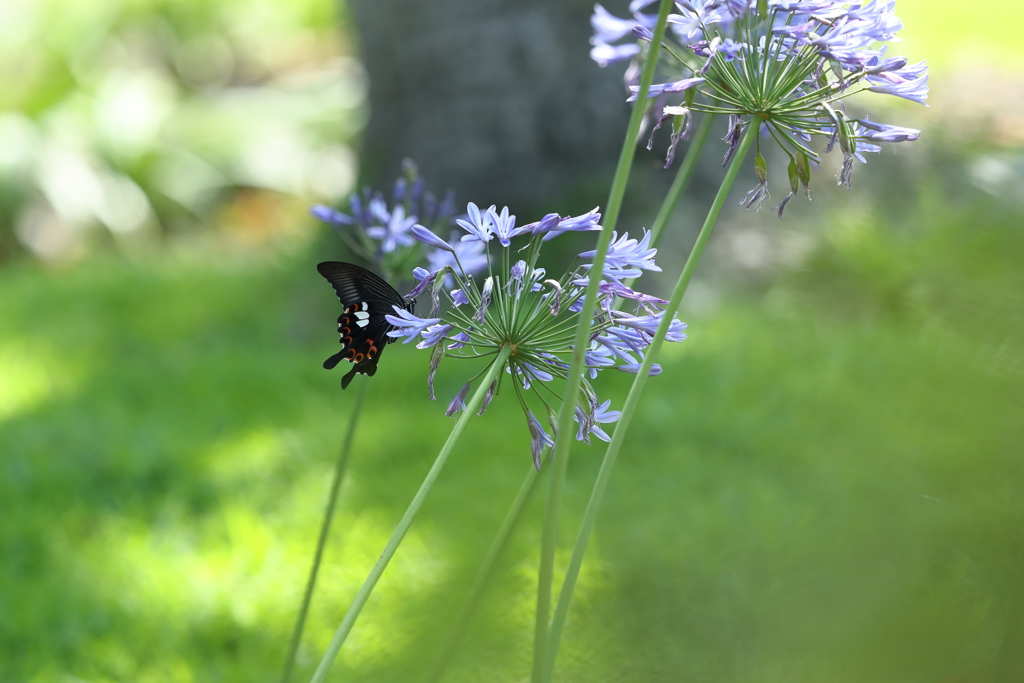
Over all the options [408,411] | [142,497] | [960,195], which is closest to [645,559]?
[960,195]

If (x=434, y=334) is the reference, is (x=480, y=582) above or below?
below

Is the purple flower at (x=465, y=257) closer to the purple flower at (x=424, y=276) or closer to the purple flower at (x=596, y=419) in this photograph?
the purple flower at (x=424, y=276)

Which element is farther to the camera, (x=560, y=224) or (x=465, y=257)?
(x=465, y=257)

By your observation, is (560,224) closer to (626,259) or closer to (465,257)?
(626,259)

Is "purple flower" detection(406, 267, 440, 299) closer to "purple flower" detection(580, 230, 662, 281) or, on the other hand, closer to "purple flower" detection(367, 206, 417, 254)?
"purple flower" detection(580, 230, 662, 281)

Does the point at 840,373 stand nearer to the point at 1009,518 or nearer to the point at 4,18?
the point at 1009,518

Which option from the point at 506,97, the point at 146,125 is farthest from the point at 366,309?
the point at 146,125
